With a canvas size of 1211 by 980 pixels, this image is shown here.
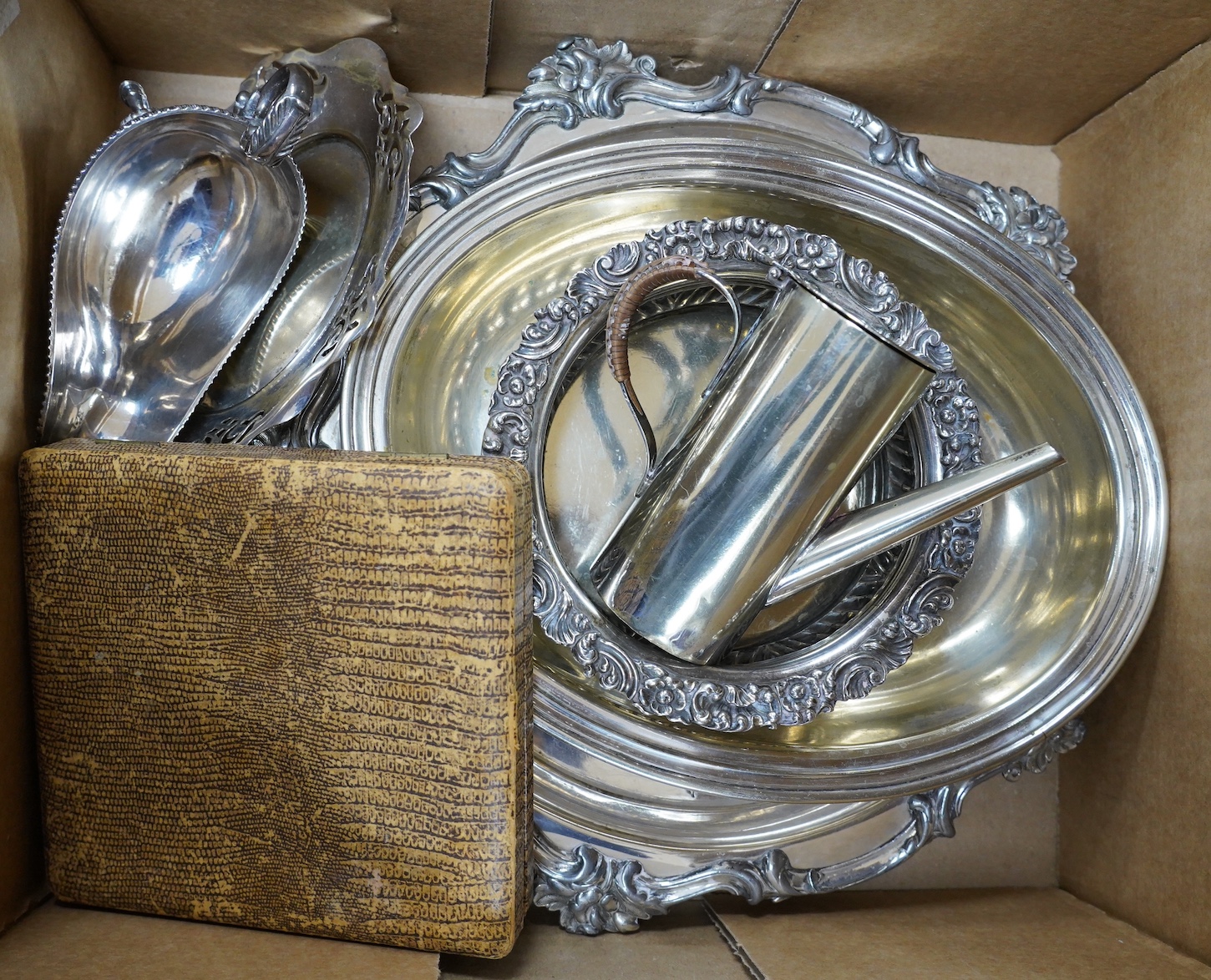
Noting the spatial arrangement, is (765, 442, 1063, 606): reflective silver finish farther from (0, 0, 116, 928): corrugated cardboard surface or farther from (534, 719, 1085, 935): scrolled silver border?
(0, 0, 116, 928): corrugated cardboard surface

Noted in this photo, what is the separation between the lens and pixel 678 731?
51 centimetres

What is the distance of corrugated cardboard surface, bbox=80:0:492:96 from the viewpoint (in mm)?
484

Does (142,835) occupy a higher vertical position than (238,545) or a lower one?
lower

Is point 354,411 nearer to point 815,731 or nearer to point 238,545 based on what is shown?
point 238,545

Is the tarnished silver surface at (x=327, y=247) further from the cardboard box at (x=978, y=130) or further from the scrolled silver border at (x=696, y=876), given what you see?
the scrolled silver border at (x=696, y=876)

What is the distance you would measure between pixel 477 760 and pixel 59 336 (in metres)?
0.28

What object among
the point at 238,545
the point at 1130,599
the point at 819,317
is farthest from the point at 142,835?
the point at 1130,599

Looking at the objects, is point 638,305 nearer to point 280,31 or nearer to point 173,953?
point 280,31

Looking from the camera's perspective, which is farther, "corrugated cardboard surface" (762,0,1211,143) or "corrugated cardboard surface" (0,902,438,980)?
"corrugated cardboard surface" (762,0,1211,143)

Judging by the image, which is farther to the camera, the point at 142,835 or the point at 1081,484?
the point at 1081,484

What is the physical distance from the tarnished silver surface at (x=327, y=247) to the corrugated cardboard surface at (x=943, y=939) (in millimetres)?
374

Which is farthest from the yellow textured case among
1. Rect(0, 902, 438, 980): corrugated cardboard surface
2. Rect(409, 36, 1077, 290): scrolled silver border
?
Rect(409, 36, 1077, 290): scrolled silver border

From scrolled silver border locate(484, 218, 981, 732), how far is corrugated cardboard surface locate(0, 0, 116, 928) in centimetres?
22

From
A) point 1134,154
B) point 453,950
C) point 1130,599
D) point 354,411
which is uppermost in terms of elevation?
point 1134,154
